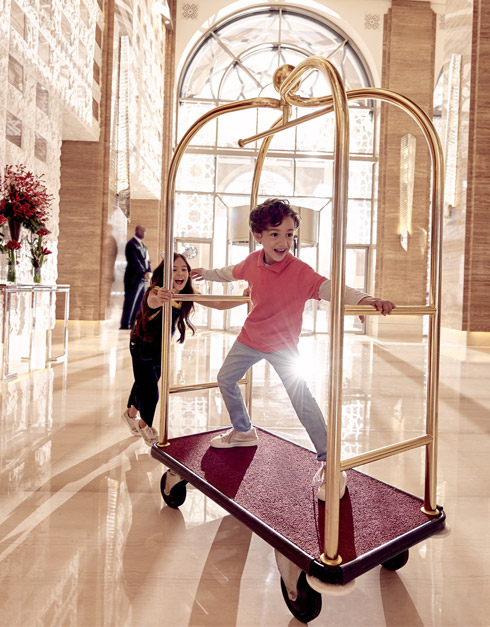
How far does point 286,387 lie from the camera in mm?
1785

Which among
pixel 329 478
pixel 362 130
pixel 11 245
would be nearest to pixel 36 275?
pixel 11 245

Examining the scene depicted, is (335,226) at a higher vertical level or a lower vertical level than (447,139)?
lower

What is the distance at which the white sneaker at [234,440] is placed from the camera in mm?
2100

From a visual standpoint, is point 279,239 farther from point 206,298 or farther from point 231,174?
point 231,174

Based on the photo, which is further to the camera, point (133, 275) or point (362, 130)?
point (362, 130)

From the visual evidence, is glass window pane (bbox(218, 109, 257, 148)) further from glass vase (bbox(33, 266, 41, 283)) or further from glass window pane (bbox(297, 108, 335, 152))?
glass vase (bbox(33, 266, 41, 283))

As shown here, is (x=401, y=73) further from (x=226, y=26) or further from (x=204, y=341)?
(x=204, y=341)

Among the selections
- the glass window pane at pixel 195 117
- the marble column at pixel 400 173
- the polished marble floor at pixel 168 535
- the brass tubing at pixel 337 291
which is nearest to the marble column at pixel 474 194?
the marble column at pixel 400 173

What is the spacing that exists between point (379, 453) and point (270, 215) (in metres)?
0.87

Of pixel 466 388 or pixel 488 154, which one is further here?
pixel 488 154

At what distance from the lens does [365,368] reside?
591 centimetres

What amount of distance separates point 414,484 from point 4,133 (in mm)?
5021

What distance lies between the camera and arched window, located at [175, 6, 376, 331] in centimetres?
1164

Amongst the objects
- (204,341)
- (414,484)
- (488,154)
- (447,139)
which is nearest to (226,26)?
(447,139)
